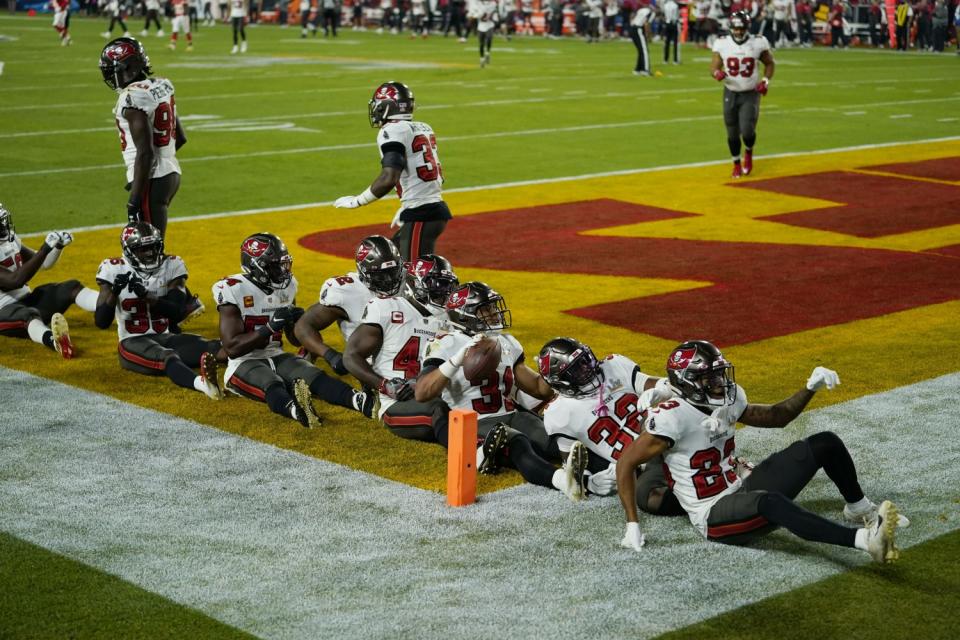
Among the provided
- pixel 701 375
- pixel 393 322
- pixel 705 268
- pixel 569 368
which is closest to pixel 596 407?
pixel 569 368

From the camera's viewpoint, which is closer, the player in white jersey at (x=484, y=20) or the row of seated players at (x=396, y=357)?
the row of seated players at (x=396, y=357)

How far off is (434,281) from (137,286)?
91.0 inches

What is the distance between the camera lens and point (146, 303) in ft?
30.4

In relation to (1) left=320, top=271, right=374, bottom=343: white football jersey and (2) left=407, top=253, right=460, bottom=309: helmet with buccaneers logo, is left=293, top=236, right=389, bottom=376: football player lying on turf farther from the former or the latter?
(2) left=407, top=253, right=460, bottom=309: helmet with buccaneers logo

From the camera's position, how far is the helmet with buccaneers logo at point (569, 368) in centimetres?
668

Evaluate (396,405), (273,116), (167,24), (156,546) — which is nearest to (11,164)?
(273,116)

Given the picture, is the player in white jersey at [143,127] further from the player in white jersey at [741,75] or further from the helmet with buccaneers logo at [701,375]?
the player in white jersey at [741,75]

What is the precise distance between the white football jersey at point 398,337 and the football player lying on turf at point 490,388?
47 cm

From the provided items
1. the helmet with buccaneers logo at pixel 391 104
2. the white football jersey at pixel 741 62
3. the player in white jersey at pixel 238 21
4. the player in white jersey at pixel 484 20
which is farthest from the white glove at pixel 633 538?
the player in white jersey at pixel 238 21

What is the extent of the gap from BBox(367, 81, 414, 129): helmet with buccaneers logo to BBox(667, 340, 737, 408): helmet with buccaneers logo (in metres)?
4.26

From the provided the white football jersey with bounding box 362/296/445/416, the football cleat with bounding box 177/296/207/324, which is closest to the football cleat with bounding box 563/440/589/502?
the white football jersey with bounding box 362/296/445/416

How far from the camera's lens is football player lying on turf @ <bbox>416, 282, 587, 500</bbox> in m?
7.01

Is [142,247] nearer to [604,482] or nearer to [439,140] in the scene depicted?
[604,482]

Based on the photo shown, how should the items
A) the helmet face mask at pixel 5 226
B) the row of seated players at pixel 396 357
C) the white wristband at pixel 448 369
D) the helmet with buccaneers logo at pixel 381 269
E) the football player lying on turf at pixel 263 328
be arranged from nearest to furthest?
1. the row of seated players at pixel 396 357
2. the white wristband at pixel 448 369
3. the helmet with buccaneers logo at pixel 381 269
4. the football player lying on turf at pixel 263 328
5. the helmet face mask at pixel 5 226
